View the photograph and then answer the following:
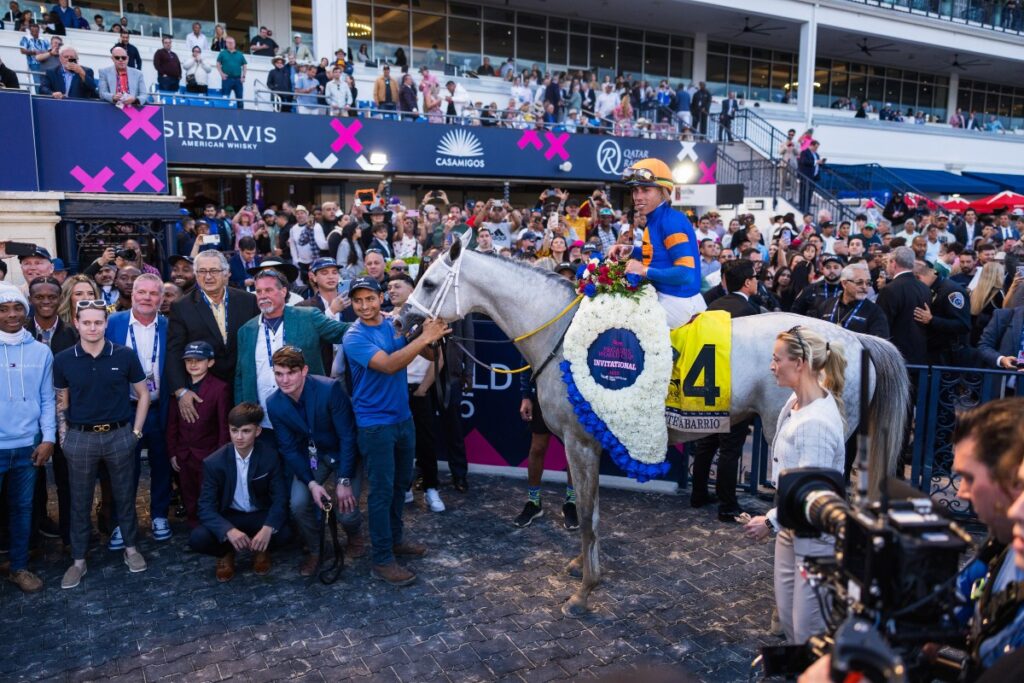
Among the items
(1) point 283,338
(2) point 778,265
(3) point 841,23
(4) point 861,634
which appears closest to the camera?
(4) point 861,634

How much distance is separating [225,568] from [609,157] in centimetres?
1850

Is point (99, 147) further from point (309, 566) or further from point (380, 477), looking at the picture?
point (380, 477)

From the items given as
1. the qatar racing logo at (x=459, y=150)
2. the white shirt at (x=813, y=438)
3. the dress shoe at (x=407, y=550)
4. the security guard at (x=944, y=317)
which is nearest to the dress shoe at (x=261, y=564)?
the dress shoe at (x=407, y=550)

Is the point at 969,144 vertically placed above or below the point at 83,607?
above

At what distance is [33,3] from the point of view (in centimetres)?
1916

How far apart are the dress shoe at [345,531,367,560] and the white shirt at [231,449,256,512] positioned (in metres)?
0.77

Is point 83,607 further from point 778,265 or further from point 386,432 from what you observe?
point 778,265

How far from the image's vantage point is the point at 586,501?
5.08 metres

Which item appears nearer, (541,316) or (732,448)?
(541,316)

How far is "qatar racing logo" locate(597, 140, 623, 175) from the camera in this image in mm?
21609

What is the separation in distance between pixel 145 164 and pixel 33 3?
36.1ft

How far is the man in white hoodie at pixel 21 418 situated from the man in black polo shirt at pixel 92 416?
0.12 m

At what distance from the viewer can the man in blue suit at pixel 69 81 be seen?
1182 cm

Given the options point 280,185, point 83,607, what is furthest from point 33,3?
point 83,607
